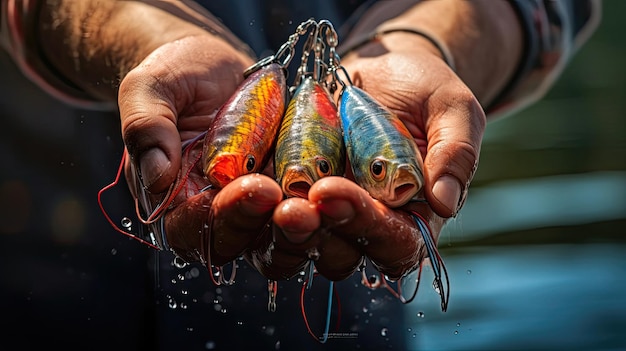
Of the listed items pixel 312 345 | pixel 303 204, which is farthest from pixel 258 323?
pixel 303 204

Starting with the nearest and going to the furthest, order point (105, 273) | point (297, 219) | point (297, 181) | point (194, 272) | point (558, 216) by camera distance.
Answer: point (297, 219)
point (297, 181)
point (194, 272)
point (105, 273)
point (558, 216)

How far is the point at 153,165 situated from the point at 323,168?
0.65ft

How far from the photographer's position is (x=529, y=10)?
4.49ft

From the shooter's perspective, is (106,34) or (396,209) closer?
(396,209)

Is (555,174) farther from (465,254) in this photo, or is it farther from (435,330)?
(435,330)

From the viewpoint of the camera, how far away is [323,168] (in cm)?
73

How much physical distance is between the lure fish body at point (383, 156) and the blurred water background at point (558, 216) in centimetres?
211

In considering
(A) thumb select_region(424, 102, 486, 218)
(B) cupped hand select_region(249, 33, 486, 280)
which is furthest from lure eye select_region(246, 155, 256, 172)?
(A) thumb select_region(424, 102, 486, 218)

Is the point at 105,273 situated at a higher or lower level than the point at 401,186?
lower

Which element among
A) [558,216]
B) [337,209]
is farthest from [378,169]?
[558,216]

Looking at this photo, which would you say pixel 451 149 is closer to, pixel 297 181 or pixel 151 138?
pixel 297 181

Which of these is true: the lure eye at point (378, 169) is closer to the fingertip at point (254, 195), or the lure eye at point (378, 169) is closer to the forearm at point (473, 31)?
the fingertip at point (254, 195)

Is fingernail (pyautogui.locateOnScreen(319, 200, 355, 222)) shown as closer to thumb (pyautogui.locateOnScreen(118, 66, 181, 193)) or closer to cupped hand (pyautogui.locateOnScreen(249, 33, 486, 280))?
cupped hand (pyautogui.locateOnScreen(249, 33, 486, 280))

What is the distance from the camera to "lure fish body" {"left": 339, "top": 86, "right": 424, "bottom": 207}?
0.70m
